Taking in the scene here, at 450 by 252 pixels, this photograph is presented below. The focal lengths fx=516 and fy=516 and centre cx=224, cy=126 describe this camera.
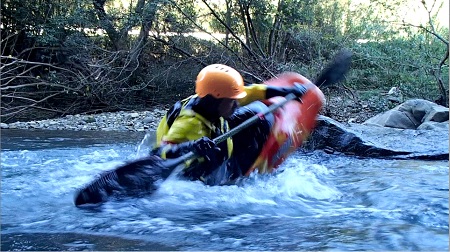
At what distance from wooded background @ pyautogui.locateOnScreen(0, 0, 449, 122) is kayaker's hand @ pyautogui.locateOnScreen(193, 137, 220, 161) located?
621 cm

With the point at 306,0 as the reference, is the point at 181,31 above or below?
below

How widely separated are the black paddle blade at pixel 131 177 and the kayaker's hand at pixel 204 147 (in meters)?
0.24

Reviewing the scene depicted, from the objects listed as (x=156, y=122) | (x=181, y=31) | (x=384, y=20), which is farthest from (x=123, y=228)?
(x=181, y=31)

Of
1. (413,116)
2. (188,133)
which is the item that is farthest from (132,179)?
(413,116)

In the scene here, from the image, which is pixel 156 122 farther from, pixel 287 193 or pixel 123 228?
pixel 123 228

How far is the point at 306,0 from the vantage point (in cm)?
1027

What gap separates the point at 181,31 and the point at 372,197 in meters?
7.53

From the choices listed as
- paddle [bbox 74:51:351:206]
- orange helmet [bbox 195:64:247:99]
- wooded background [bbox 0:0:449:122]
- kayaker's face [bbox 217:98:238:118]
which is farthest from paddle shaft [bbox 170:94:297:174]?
wooded background [bbox 0:0:449:122]

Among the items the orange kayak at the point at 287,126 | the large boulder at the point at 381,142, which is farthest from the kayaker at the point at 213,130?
the large boulder at the point at 381,142

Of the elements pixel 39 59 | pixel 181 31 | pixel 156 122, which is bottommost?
pixel 156 122

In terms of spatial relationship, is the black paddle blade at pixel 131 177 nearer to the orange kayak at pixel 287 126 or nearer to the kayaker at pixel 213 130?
the kayaker at pixel 213 130

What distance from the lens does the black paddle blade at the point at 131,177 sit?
10.4ft

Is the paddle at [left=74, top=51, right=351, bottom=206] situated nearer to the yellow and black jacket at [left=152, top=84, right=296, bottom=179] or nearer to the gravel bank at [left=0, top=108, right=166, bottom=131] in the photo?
the yellow and black jacket at [left=152, top=84, right=296, bottom=179]

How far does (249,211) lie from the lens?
2.99 m
